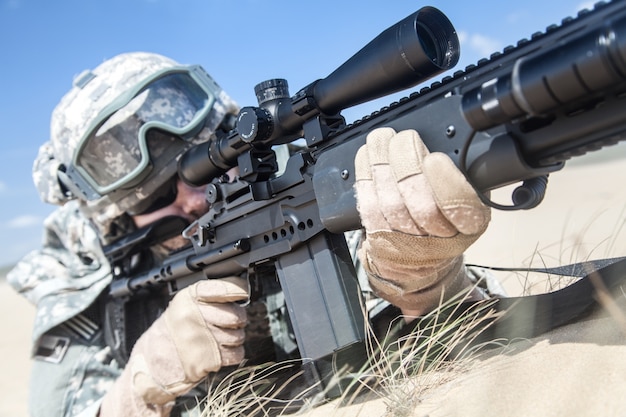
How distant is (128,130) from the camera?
11.0ft

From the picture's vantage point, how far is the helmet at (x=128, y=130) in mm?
3344

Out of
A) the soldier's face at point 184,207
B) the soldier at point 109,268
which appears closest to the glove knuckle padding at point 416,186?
the soldier at point 109,268

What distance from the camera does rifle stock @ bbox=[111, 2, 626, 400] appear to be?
4.27 ft

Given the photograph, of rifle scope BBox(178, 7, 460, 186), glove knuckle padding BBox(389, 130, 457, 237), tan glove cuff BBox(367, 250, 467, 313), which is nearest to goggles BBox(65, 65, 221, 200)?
rifle scope BBox(178, 7, 460, 186)

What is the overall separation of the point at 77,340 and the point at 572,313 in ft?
9.78

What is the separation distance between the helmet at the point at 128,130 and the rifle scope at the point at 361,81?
1111mm

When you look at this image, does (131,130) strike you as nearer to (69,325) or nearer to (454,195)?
(69,325)

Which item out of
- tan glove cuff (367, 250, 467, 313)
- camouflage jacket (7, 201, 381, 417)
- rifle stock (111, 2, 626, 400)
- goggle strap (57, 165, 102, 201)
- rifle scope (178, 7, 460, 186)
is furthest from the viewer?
goggle strap (57, 165, 102, 201)

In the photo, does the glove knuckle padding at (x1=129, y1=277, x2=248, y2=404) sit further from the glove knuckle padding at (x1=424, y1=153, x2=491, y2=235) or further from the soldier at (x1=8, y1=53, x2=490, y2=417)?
the glove knuckle padding at (x1=424, y1=153, x2=491, y2=235)

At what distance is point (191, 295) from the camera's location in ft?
8.97

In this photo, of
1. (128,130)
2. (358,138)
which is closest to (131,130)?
(128,130)

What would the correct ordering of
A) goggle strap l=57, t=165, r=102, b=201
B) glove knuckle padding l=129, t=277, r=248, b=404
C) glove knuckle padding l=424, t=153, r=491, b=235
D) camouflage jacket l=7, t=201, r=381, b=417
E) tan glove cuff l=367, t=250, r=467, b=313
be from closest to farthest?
glove knuckle padding l=424, t=153, r=491, b=235, tan glove cuff l=367, t=250, r=467, b=313, glove knuckle padding l=129, t=277, r=248, b=404, camouflage jacket l=7, t=201, r=381, b=417, goggle strap l=57, t=165, r=102, b=201

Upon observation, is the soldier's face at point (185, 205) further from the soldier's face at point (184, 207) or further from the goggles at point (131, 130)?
the goggles at point (131, 130)

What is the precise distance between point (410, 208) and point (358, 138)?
362 mm
